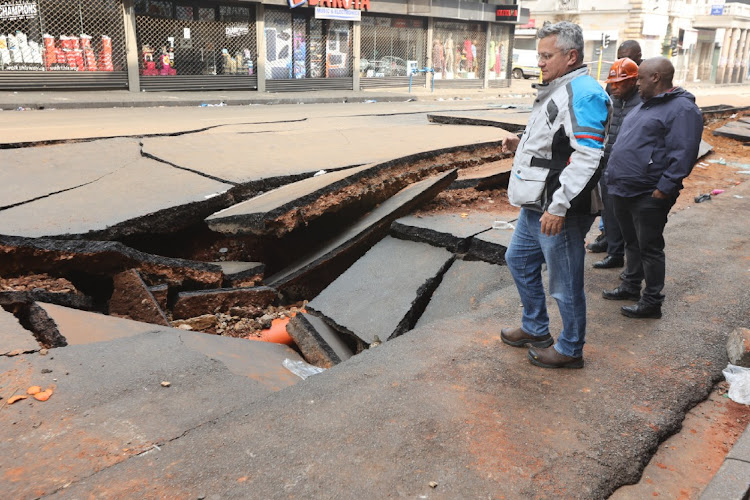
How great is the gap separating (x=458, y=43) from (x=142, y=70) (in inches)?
643

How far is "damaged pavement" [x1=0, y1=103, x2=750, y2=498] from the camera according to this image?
2443mm

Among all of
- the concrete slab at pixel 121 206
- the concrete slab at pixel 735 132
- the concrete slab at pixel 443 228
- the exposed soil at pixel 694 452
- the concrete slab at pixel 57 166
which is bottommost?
the exposed soil at pixel 694 452

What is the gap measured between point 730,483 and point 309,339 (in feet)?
8.98

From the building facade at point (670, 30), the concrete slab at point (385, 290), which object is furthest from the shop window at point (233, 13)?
the building facade at point (670, 30)

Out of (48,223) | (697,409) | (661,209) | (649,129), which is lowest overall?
(697,409)

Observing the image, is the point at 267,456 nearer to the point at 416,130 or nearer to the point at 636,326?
the point at 636,326

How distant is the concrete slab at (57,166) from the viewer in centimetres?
550

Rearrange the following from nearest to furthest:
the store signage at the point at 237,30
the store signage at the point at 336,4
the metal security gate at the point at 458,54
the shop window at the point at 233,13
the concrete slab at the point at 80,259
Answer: the concrete slab at the point at 80,259, the shop window at the point at 233,13, the store signage at the point at 237,30, the store signage at the point at 336,4, the metal security gate at the point at 458,54

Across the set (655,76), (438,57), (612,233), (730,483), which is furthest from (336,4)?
(730,483)

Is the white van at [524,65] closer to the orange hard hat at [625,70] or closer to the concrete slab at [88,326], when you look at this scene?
the orange hard hat at [625,70]

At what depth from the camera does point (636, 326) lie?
3848 mm

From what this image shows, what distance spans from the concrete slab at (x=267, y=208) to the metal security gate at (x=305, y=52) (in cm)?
1822

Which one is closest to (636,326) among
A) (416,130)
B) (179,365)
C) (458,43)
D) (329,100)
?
(179,365)

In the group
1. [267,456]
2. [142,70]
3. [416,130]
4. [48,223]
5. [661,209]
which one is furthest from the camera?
[142,70]
